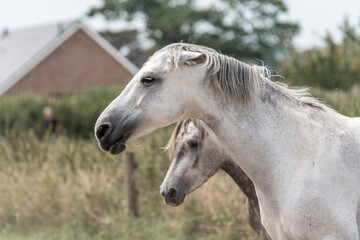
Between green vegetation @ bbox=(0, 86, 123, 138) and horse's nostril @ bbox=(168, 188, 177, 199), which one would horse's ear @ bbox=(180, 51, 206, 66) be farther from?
green vegetation @ bbox=(0, 86, 123, 138)

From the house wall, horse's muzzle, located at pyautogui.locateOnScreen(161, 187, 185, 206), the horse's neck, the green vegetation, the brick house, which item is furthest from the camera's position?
the house wall

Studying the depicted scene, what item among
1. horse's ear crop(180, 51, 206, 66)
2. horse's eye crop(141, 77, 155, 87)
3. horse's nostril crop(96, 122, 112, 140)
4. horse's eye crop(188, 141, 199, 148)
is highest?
horse's ear crop(180, 51, 206, 66)

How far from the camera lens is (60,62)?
106ft

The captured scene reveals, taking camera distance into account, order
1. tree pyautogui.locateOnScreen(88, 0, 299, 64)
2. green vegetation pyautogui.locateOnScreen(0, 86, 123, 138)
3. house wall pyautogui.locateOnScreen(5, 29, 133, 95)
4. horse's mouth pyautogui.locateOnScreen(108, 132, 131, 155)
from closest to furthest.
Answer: horse's mouth pyautogui.locateOnScreen(108, 132, 131, 155) → green vegetation pyautogui.locateOnScreen(0, 86, 123, 138) → house wall pyautogui.locateOnScreen(5, 29, 133, 95) → tree pyautogui.locateOnScreen(88, 0, 299, 64)

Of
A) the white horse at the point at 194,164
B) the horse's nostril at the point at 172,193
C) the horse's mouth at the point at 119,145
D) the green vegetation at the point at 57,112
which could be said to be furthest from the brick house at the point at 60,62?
the horse's mouth at the point at 119,145

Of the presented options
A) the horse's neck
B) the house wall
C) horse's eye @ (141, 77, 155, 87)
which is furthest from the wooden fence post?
the house wall

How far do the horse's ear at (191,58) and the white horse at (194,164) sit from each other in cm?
175

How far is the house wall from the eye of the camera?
1229 inches

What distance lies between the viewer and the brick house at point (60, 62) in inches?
1219

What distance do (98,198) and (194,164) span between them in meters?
4.76

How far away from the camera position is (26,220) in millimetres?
11023

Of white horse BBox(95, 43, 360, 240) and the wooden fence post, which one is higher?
white horse BBox(95, 43, 360, 240)

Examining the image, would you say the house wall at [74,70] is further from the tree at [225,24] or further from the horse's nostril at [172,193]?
the horse's nostril at [172,193]

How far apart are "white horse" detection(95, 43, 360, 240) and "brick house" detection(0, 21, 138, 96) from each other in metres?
27.0
